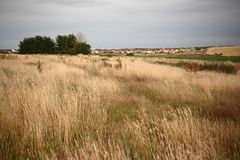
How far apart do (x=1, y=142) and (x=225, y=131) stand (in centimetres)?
311

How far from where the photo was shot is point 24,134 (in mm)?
2969

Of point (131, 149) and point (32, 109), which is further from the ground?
point (32, 109)

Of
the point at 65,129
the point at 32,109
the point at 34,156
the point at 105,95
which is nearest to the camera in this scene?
the point at 34,156

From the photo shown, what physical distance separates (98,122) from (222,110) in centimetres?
271

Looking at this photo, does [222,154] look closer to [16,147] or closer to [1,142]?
[16,147]

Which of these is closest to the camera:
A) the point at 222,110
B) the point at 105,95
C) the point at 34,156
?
the point at 34,156

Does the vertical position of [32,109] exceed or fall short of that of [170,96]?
it exceeds it

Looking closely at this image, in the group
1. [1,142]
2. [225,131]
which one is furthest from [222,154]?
[1,142]

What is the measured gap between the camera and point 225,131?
10.3 feet

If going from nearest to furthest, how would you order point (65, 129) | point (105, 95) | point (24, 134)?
point (24, 134) → point (65, 129) → point (105, 95)

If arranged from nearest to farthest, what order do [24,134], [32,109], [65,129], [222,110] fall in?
[24,134]
[65,129]
[32,109]
[222,110]

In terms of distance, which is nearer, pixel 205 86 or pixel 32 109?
pixel 32 109

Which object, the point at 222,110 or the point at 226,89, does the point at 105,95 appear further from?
the point at 226,89

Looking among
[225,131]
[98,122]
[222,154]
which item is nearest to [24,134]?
[98,122]
